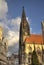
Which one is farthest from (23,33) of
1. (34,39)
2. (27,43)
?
(27,43)

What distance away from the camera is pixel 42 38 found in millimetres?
69375

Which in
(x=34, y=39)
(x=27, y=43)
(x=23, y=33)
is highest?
(x=23, y=33)

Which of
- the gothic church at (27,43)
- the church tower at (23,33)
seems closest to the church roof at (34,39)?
the gothic church at (27,43)

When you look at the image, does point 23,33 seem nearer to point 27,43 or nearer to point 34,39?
point 34,39

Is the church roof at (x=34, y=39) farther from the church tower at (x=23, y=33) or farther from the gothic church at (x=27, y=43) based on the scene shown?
the church tower at (x=23, y=33)

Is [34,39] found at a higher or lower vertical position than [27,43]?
higher

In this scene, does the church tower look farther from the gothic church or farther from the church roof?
the church roof

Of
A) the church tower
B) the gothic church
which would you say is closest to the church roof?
the gothic church

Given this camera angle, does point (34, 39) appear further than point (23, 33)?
No

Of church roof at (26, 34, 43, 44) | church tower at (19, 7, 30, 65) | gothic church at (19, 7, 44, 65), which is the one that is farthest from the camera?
church roof at (26, 34, 43, 44)

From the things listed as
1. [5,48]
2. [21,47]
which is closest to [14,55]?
[21,47]

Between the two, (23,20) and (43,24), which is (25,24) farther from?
(43,24)

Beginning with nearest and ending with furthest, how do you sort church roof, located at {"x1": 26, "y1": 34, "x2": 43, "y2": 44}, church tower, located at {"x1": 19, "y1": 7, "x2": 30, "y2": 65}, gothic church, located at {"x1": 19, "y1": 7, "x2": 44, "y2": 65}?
1. gothic church, located at {"x1": 19, "y1": 7, "x2": 44, "y2": 65}
2. church tower, located at {"x1": 19, "y1": 7, "x2": 30, "y2": 65}
3. church roof, located at {"x1": 26, "y1": 34, "x2": 43, "y2": 44}

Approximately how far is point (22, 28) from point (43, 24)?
665cm
